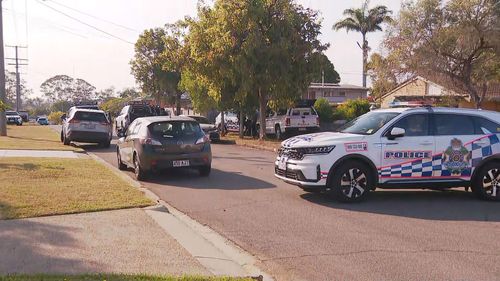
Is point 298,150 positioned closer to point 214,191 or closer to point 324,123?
point 214,191

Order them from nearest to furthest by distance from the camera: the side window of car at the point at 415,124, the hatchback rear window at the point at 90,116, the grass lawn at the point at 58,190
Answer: the grass lawn at the point at 58,190 → the side window of car at the point at 415,124 → the hatchback rear window at the point at 90,116

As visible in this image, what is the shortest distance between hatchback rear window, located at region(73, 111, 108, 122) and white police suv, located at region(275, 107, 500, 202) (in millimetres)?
14074

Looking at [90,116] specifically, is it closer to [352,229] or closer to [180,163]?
[180,163]

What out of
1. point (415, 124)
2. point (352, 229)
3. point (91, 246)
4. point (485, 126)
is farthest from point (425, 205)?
point (91, 246)

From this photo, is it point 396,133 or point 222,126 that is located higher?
point 222,126

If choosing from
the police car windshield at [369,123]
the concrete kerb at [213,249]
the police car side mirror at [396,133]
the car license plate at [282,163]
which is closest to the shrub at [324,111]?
the police car windshield at [369,123]

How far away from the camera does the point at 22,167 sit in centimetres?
1288

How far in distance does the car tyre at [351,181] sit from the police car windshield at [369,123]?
73cm

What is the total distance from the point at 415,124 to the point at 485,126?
1373mm

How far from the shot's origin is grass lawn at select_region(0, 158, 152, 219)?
8.35 m

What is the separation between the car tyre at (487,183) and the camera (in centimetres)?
995

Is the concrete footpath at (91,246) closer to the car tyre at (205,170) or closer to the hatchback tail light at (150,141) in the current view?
the hatchback tail light at (150,141)

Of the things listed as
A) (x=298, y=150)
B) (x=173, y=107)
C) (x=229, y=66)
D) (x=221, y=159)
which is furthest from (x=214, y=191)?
(x=173, y=107)

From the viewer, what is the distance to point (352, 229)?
768cm
